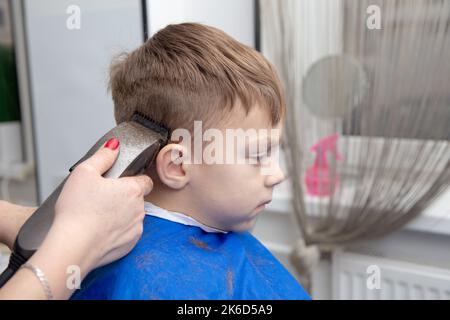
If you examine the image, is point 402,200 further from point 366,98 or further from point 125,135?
→ point 125,135

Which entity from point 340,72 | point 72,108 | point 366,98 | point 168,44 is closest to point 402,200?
point 366,98

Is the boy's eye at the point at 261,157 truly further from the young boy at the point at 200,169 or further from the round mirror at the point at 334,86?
the round mirror at the point at 334,86

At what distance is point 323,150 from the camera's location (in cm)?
151

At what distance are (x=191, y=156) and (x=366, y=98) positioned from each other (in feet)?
2.45

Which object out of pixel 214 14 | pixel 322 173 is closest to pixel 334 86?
pixel 322 173

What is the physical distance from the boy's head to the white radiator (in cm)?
73

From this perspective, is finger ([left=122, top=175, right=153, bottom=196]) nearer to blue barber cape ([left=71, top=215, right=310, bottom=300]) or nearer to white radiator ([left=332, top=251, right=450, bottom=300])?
blue barber cape ([left=71, top=215, right=310, bottom=300])

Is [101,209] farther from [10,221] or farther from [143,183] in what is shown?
[10,221]

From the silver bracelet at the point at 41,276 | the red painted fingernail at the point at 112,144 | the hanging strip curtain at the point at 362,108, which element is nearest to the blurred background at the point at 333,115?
the hanging strip curtain at the point at 362,108

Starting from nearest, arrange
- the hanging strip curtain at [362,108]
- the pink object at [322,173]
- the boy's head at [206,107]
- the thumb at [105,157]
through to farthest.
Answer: the thumb at [105,157], the boy's head at [206,107], the hanging strip curtain at [362,108], the pink object at [322,173]

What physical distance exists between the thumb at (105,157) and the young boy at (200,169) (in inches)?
4.1

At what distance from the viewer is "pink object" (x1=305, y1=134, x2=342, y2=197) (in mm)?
1494

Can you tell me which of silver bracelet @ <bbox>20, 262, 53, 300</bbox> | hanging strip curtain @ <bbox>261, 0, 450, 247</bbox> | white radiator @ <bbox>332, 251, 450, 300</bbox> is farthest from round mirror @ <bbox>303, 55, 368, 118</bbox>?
silver bracelet @ <bbox>20, 262, 53, 300</bbox>

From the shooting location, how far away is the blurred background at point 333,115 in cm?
134
